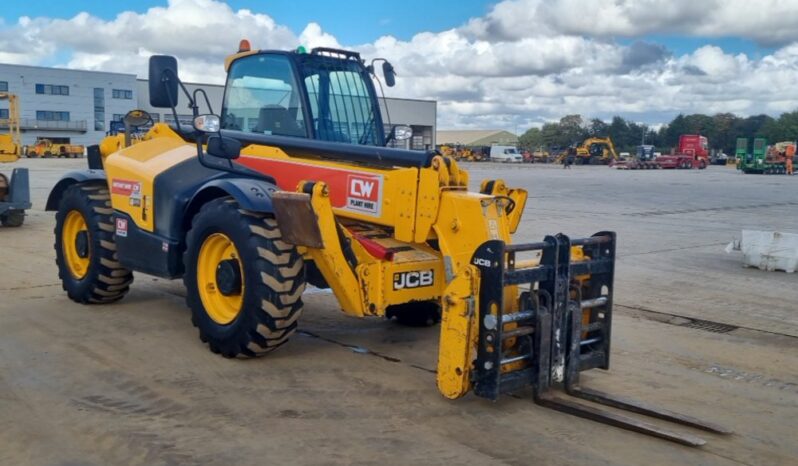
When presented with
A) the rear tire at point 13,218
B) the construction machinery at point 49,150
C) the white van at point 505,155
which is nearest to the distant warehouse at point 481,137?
the white van at point 505,155

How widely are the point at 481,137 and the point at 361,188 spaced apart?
138075 mm

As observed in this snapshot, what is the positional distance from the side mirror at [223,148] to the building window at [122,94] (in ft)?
285

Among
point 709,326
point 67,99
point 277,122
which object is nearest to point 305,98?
point 277,122

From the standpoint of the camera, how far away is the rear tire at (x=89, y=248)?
7.48 meters

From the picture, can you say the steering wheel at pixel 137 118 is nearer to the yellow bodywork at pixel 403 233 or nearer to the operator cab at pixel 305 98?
the operator cab at pixel 305 98

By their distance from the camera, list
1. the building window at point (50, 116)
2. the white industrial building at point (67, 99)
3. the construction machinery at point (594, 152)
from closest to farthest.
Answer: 1. the construction machinery at point (594, 152)
2. the white industrial building at point (67, 99)
3. the building window at point (50, 116)

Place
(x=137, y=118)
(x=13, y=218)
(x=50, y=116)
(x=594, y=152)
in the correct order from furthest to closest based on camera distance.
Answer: (x=50, y=116) < (x=594, y=152) < (x=13, y=218) < (x=137, y=118)

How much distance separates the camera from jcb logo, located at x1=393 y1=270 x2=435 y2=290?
5480 millimetres

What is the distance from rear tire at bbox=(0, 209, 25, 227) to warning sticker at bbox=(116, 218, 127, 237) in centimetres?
878

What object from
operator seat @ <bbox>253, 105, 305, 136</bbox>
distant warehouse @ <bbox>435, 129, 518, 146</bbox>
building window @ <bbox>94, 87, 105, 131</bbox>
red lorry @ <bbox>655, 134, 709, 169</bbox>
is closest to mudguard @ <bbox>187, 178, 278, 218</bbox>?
operator seat @ <bbox>253, 105, 305, 136</bbox>

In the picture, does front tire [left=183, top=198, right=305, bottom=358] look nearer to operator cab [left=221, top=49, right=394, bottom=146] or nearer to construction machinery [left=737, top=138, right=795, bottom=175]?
operator cab [left=221, top=49, right=394, bottom=146]

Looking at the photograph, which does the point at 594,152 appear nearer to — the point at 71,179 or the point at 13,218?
the point at 13,218

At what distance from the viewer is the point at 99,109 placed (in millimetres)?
85250

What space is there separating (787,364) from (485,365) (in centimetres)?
315
